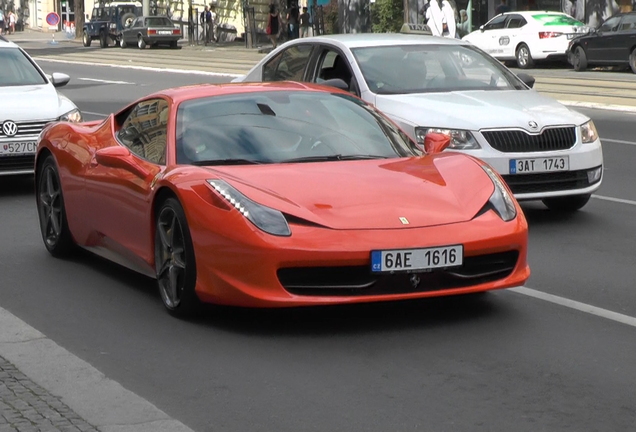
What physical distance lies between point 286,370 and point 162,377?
0.53 meters

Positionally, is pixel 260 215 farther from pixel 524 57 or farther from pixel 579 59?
pixel 524 57

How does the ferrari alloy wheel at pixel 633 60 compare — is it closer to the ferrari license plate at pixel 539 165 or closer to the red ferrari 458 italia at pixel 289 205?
the ferrari license plate at pixel 539 165

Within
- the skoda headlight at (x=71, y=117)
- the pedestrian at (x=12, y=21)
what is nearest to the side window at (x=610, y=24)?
the skoda headlight at (x=71, y=117)

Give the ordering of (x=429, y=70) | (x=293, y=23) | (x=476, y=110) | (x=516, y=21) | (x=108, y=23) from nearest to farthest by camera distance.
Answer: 1. (x=476, y=110)
2. (x=429, y=70)
3. (x=516, y=21)
4. (x=293, y=23)
5. (x=108, y=23)

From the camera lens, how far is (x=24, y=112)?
490 inches

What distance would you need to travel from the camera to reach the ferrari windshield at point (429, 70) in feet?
37.0

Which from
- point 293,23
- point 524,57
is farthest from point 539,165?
point 293,23

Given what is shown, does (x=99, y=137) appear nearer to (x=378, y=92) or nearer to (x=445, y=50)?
(x=378, y=92)

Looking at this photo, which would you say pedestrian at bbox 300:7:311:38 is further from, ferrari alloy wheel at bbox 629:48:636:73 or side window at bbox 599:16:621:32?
ferrari alloy wheel at bbox 629:48:636:73

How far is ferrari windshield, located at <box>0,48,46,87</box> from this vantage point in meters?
13.8

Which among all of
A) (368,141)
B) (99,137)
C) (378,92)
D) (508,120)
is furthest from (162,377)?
(378,92)

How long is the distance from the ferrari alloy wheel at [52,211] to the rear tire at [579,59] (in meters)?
24.7

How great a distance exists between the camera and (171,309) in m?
6.96

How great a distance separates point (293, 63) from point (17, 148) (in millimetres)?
2629
